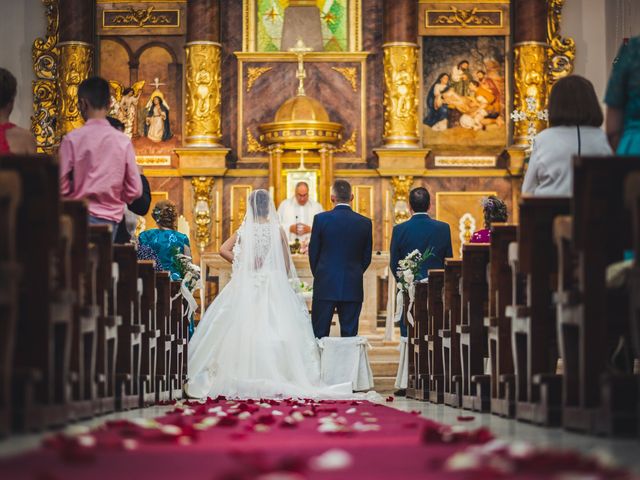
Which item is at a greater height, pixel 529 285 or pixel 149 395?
pixel 529 285

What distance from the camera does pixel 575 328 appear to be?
21.2ft

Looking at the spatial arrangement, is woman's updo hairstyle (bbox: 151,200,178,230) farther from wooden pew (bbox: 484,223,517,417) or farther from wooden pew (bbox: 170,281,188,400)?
wooden pew (bbox: 484,223,517,417)

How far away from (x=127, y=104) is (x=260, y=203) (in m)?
7.69

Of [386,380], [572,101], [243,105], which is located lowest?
[386,380]

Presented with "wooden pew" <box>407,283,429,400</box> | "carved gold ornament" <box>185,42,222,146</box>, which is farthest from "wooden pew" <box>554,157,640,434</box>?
"carved gold ornament" <box>185,42,222,146</box>

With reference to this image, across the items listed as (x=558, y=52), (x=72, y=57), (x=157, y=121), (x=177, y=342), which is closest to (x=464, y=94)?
(x=558, y=52)

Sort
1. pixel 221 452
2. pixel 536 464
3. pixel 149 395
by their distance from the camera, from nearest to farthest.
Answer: pixel 536 464
pixel 221 452
pixel 149 395

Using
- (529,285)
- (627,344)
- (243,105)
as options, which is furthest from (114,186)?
(243,105)

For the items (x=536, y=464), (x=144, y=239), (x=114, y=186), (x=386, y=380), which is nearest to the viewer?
(x=536, y=464)

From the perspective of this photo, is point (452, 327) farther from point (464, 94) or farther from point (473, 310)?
point (464, 94)

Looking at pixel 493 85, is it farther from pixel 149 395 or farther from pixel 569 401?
pixel 569 401

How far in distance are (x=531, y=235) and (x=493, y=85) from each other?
12.8m

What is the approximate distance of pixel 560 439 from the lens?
563 cm

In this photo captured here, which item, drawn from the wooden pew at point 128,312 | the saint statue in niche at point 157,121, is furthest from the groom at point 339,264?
the saint statue in niche at point 157,121
